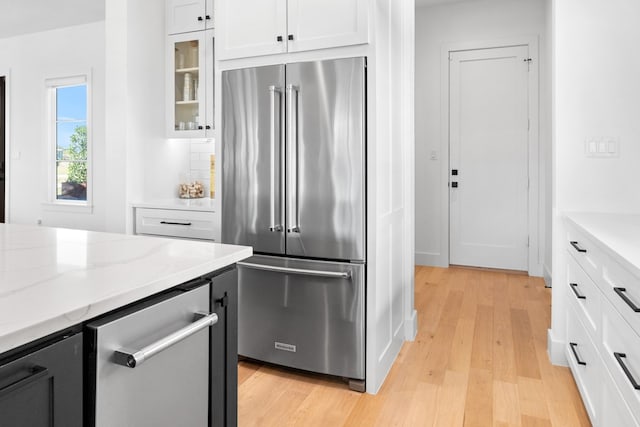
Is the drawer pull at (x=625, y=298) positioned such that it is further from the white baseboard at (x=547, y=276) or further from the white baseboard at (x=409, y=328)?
the white baseboard at (x=547, y=276)

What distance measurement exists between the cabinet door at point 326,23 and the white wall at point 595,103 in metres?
1.20

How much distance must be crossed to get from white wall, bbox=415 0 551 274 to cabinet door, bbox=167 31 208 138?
8.89 feet

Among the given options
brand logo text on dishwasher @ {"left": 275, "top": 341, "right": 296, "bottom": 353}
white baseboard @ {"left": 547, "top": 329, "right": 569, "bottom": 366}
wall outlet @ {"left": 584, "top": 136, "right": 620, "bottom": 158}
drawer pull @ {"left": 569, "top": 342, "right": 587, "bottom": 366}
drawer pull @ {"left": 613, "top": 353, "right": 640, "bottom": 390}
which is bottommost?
white baseboard @ {"left": 547, "top": 329, "right": 569, "bottom": 366}

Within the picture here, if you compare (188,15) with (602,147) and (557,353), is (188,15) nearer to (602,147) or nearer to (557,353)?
(602,147)

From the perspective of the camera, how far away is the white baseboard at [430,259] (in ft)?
17.0

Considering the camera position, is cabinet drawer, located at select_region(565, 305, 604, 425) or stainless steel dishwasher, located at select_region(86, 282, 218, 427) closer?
stainless steel dishwasher, located at select_region(86, 282, 218, 427)

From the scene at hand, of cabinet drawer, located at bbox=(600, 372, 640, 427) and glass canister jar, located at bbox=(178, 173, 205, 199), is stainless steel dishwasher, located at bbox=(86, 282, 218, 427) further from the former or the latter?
glass canister jar, located at bbox=(178, 173, 205, 199)

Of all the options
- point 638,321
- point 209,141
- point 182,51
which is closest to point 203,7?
point 182,51

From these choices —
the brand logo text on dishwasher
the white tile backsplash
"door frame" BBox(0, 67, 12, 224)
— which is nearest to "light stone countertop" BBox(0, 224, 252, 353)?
the brand logo text on dishwasher

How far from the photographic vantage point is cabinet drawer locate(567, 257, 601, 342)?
1804 millimetres

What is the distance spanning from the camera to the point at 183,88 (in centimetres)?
361

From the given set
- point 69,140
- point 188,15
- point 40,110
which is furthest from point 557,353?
point 40,110

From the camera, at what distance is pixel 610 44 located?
8.00 feet

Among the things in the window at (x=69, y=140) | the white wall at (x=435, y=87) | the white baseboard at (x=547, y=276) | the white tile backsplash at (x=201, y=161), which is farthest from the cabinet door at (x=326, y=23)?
the window at (x=69, y=140)
